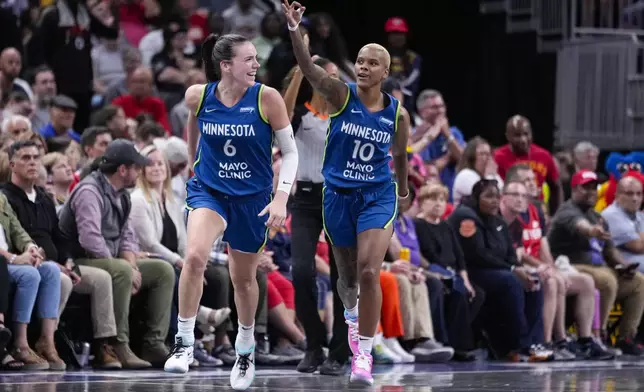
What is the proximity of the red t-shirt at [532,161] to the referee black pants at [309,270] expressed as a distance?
4973mm

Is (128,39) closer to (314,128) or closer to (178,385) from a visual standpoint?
(314,128)

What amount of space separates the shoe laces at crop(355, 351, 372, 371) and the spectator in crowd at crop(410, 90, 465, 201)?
5.18m

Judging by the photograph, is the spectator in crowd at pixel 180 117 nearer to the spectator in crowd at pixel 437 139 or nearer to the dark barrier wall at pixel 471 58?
the spectator in crowd at pixel 437 139

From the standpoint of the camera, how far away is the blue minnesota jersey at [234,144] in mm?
8305

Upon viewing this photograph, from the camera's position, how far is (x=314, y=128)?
389 inches

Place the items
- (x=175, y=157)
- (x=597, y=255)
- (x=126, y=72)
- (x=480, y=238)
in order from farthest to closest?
(x=126, y=72) < (x=597, y=255) < (x=480, y=238) < (x=175, y=157)

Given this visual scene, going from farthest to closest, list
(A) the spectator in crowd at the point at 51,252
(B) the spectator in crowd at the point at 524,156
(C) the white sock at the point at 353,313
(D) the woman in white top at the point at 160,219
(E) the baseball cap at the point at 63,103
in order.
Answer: (B) the spectator in crowd at the point at 524,156, (E) the baseball cap at the point at 63,103, (D) the woman in white top at the point at 160,219, (A) the spectator in crowd at the point at 51,252, (C) the white sock at the point at 353,313

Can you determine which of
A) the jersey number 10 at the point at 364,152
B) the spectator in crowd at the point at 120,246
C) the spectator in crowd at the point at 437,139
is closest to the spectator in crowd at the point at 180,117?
the spectator in crowd at the point at 437,139

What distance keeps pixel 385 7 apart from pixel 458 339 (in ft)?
25.9

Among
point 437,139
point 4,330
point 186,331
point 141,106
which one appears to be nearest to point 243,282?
point 186,331

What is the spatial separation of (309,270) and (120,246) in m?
1.79

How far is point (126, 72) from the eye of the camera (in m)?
15.2

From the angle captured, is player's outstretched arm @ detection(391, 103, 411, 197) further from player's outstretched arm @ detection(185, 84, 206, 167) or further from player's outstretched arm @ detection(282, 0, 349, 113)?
player's outstretched arm @ detection(185, 84, 206, 167)

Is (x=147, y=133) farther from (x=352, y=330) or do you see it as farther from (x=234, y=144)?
(x=234, y=144)
